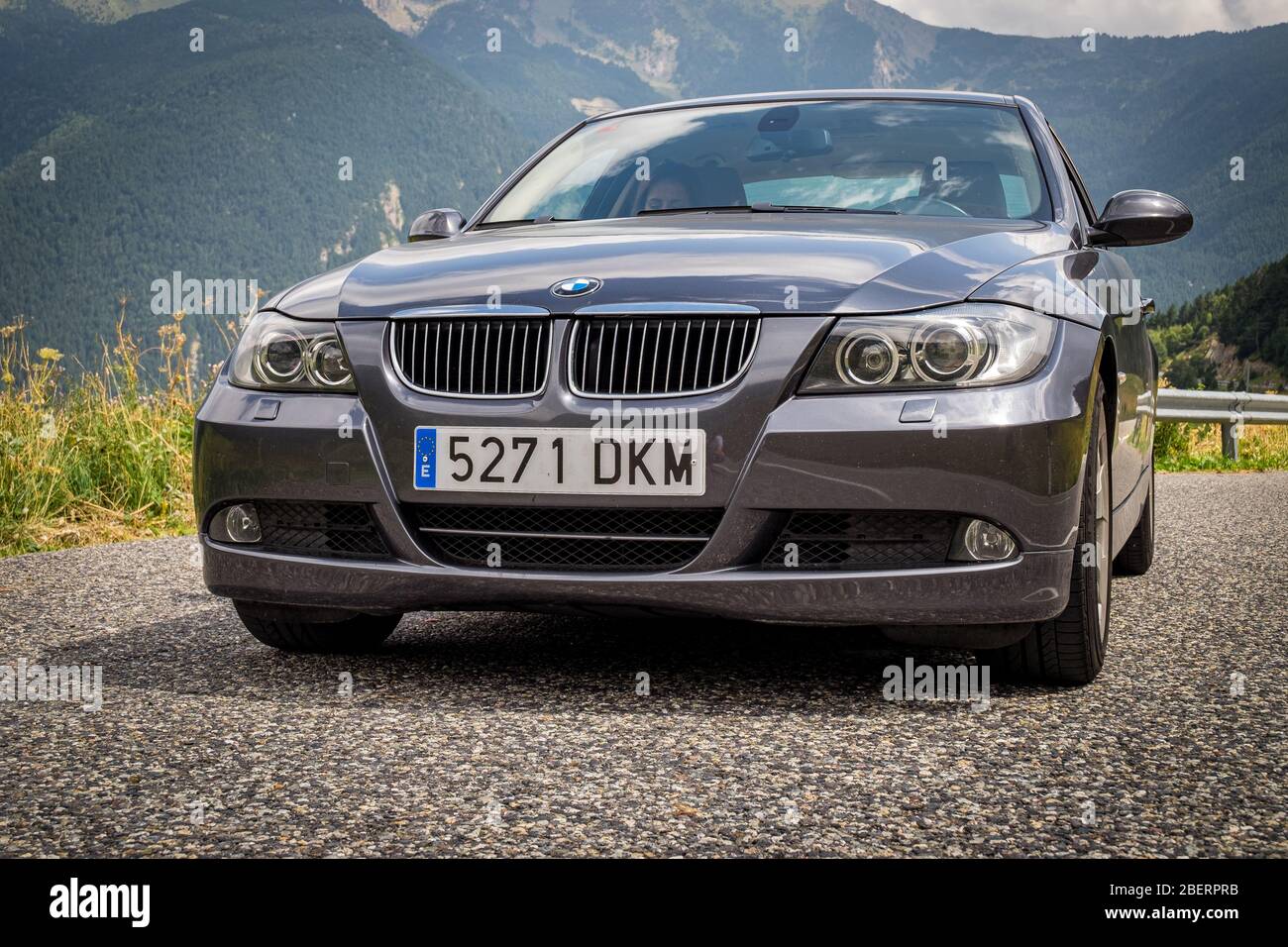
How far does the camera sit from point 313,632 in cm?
417

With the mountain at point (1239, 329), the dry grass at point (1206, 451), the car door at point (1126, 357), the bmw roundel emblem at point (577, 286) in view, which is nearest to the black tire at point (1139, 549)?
the car door at point (1126, 357)

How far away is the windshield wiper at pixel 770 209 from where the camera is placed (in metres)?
4.45

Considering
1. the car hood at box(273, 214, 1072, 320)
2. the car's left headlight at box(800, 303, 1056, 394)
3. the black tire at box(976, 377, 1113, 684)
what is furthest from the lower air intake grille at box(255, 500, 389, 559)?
the black tire at box(976, 377, 1113, 684)

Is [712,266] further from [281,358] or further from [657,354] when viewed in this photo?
[281,358]

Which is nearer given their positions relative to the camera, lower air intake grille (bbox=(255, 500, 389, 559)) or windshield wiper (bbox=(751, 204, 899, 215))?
lower air intake grille (bbox=(255, 500, 389, 559))

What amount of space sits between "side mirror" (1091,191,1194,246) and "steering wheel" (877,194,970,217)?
467 millimetres

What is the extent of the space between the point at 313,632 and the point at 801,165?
2.17m

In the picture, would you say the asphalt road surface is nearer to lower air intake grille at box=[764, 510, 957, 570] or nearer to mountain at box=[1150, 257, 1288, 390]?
lower air intake grille at box=[764, 510, 957, 570]

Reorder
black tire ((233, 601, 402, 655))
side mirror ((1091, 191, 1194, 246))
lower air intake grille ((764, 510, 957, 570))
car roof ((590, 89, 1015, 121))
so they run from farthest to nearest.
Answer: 1. car roof ((590, 89, 1015, 121))
2. side mirror ((1091, 191, 1194, 246))
3. black tire ((233, 601, 402, 655))
4. lower air intake grille ((764, 510, 957, 570))

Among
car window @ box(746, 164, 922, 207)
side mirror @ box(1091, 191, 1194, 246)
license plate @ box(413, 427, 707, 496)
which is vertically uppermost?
car window @ box(746, 164, 922, 207)

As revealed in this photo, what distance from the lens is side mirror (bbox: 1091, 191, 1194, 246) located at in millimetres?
4543

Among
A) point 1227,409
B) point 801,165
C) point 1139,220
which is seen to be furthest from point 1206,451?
point 801,165

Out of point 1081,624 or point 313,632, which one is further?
point 313,632
